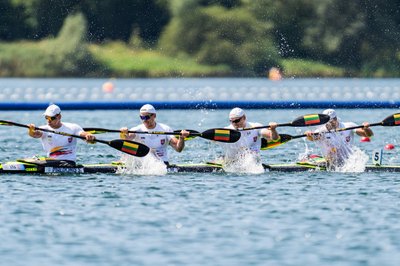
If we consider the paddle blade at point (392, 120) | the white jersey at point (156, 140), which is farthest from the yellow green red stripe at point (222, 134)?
the paddle blade at point (392, 120)

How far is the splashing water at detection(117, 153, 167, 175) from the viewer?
68.6ft

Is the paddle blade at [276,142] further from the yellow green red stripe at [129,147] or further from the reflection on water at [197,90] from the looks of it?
the reflection on water at [197,90]

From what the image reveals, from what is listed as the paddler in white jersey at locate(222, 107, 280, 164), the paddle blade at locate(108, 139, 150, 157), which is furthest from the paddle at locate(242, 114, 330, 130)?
the paddle blade at locate(108, 139, 150, 157)

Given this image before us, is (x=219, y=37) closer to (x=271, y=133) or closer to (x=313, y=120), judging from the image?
(x=313, y=120)

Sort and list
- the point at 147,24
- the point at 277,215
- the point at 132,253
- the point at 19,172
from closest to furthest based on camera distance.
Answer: the point at 132,253
the point at 277,215
the point at 19,172
the point at 147,24

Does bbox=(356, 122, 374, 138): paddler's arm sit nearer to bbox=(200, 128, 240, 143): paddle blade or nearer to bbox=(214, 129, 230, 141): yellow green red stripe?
bbox=(200, 128, 240, 143): paddle blade

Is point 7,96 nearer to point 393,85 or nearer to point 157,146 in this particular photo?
point 393,85

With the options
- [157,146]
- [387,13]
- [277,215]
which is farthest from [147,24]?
[277,215]

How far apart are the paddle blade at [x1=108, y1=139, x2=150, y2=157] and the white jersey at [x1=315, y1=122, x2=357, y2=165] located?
3462 millimetres

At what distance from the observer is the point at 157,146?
21281 mm

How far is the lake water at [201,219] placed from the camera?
43.3ft

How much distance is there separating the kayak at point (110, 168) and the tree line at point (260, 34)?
4365cm

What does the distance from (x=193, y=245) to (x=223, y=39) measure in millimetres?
55590

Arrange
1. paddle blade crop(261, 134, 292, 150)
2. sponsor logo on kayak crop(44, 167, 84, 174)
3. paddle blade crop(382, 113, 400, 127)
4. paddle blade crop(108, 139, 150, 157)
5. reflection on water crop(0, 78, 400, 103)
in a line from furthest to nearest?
reflection on water crop(0, 78, 400, 103) < paddle blade crop(382, 113, 400, 127) < paddle blade crop(261, 134, 292, 150) < sponsor logo on kayak crop(44, 167, 84, 174) < paddle blade crop(108, 139, 150, 157)
